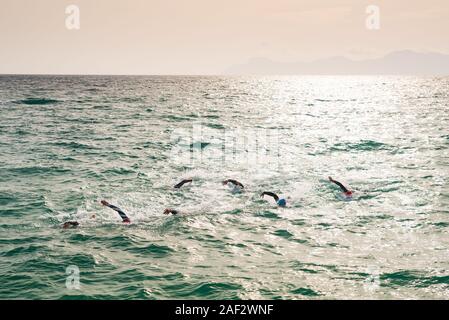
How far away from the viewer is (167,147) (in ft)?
120

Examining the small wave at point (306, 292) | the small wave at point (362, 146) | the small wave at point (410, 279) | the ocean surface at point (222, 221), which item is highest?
the small wave at point (362, 146)

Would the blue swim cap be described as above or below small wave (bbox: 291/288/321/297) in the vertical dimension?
above

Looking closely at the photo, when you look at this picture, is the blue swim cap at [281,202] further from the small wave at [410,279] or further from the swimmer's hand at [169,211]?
the small wave at [410,279]

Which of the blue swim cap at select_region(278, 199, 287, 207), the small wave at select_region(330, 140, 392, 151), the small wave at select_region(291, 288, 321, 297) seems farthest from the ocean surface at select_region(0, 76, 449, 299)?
the blue swim cap at select_region(278, 199, 287, 207)

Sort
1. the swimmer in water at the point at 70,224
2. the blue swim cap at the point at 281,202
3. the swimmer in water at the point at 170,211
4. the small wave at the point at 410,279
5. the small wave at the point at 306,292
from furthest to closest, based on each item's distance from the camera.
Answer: the blue swim cap at the point at 281,202 → the swimmer in water at the point at 170,211 → the swimmer in water at the point at 70,224 → the small wave at the point at 410,279 → the small wave at the point at 306,292

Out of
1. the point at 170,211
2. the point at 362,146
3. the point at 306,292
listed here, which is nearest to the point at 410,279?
the point at 306,292

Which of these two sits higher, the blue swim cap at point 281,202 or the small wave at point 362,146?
the small wave at point 362,146

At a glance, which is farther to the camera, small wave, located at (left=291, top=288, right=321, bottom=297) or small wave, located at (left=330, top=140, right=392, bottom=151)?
small wave, located at (left=330, top=140, right=392, bottom=151)

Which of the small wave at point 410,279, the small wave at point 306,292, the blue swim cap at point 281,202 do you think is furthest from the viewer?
the blue swim cap at point 281,202

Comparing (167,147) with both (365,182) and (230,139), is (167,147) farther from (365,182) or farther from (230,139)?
(365,182)

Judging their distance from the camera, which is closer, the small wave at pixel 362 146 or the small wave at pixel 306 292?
the small wave at pixel 306 292

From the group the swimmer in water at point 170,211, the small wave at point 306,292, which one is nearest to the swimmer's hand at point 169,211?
the swimmer in water at point 170,211

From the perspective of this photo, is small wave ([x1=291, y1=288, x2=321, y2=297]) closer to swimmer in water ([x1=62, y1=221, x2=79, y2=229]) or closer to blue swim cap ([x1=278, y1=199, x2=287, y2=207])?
blue swim cap ([x1=278, y1=199, x2=287, y2=207])

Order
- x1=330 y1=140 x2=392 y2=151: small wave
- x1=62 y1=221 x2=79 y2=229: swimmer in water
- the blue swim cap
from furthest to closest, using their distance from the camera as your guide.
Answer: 1. x1=330 y1=140 x2=392 y2=151: small wave
2. the blue swim cap
3. x1=62 y1=221 x2=79 y2=229: swimmer in water
